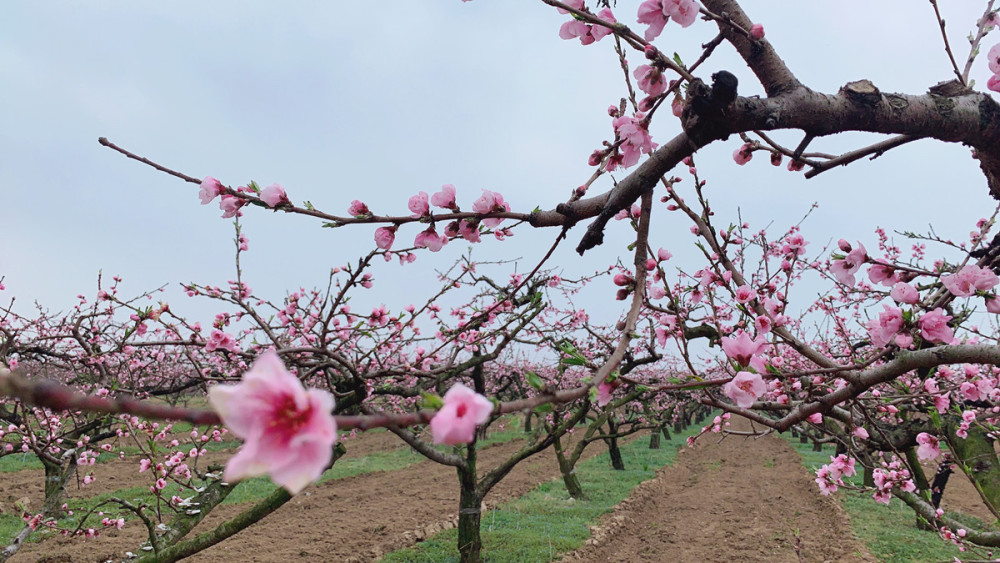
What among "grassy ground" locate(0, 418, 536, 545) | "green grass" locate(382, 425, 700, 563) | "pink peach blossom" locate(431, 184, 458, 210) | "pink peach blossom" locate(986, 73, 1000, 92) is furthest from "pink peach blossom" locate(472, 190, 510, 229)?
"green grass" locate(382, 425, 700, 563)

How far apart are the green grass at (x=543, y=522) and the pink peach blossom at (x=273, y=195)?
643 cm

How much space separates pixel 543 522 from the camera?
8.68 meters

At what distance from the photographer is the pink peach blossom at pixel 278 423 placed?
26.0 inches

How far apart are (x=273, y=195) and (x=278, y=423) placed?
3.87ft

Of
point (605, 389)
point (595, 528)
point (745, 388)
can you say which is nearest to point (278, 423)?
point (605, 389)

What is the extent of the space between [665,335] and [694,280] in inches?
28.0

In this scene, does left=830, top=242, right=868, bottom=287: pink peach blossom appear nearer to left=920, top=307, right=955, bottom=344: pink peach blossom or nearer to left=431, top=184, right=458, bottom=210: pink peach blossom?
left=920, top=307, right=955, bottom=344: pink peach blossom

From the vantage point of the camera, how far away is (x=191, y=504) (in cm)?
360

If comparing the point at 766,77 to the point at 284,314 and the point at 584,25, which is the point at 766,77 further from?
the point at 284,314

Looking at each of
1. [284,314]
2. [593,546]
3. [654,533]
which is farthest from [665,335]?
[654,533]

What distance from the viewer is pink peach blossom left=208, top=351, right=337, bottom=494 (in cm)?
66

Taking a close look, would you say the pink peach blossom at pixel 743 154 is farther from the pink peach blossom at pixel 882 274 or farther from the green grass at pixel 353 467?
the green grass at pixel 353 467

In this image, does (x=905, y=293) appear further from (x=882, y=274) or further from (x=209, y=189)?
(x=209, y=189)

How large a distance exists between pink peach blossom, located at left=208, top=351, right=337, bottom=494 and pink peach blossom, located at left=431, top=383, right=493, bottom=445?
0.46ft
